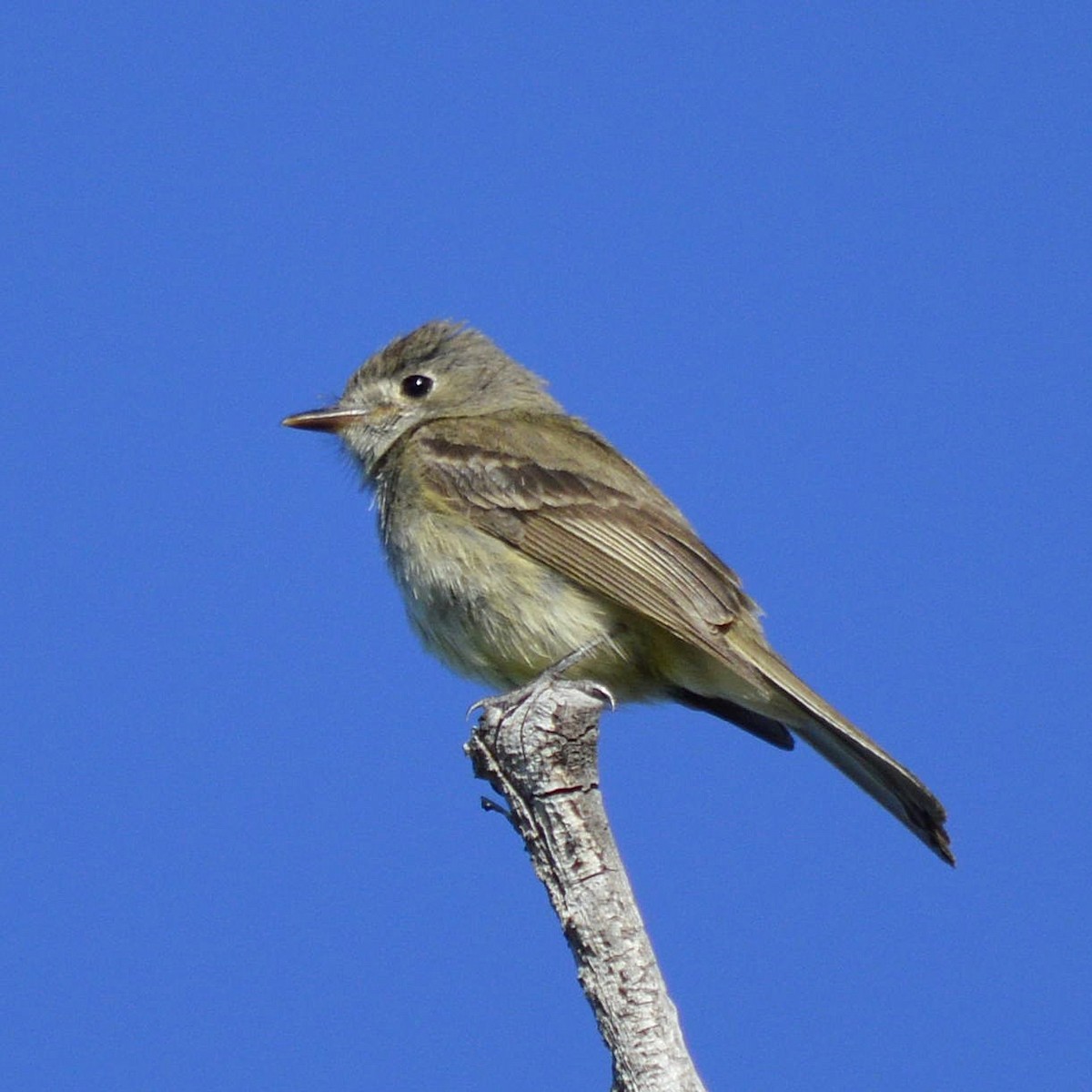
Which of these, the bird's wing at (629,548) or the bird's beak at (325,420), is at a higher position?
the bird's beak at (325,420)

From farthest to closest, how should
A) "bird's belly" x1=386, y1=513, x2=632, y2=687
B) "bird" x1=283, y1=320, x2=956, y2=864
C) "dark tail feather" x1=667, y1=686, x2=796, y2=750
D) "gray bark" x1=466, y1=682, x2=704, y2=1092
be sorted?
"dark tail feather" x1=667, y1=686, x2=796, y2=750, "bird's belly" x1=386, y1=513, x2=632, y2=687, "bird" x1=283, y1=320, x2=956, y2=864, "gray bark" x1=466, y1=682, x2=704, y2=1092

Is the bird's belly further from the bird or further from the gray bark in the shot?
the gray bark

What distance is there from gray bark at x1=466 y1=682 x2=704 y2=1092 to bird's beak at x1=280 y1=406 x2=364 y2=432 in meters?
3.44

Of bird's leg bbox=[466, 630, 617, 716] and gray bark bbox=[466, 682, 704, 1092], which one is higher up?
bird's leg bbox=[466, 630, 617, 716]

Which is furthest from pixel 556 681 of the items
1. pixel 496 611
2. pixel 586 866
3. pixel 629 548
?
pixel 586 866

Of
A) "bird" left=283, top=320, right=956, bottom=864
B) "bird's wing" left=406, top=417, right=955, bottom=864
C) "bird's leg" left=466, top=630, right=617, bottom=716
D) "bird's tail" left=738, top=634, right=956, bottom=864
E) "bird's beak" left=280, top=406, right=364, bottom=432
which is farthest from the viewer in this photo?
"bird's beak" left=280, top=406, right=364, bottom=432

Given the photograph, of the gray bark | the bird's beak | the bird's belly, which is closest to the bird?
the bird's belly

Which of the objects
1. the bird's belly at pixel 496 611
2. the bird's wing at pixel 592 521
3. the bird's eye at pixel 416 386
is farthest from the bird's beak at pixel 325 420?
the bird's belly at pixel 496 611

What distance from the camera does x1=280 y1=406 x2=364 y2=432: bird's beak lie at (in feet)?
28.0

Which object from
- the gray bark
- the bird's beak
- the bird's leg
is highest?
the bird's beak

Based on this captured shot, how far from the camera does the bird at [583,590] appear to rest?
6766 mm

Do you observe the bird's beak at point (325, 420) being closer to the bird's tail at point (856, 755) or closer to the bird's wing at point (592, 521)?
the bird's wing at point (592, 521)

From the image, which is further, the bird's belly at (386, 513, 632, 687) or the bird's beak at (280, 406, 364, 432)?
the bird's beak at (280, 406, 364, 432)

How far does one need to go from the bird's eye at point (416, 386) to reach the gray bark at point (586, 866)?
3683mm
